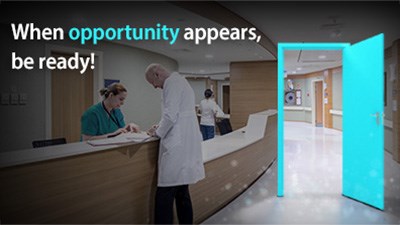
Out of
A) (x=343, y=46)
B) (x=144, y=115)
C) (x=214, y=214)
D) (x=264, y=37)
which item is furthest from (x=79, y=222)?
(x=264, y=37)

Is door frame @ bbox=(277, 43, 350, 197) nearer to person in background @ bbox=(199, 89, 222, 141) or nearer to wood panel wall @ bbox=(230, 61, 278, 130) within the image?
person in background @ bbox=(199, 89, 222, 141)

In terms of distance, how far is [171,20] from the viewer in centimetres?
456

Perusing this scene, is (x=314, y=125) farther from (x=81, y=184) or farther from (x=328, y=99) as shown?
(x=81, y=184)

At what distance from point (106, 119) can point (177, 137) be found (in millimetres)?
886

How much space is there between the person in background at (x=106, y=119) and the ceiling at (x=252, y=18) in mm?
1472

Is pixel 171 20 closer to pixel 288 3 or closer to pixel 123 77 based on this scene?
pixel 288 3

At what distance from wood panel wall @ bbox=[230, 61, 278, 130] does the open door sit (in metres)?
5.29

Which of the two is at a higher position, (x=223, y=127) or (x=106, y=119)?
(x=106, y=119)

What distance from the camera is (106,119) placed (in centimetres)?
281

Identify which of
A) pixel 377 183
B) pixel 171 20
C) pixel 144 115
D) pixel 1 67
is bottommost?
pixel 377 183

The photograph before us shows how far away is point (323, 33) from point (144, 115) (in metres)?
3.98

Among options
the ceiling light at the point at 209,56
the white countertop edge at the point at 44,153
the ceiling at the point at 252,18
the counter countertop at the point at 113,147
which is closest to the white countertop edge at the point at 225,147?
the counter countertop at the point at 113,147

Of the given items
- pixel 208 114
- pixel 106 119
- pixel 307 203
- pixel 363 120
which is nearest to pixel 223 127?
pixel 208 114

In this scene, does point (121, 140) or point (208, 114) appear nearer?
point (121, 140)
